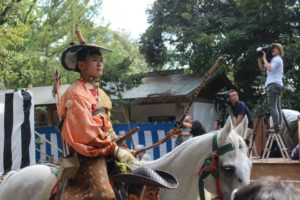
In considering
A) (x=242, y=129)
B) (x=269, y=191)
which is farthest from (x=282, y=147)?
(x=269, y=191)

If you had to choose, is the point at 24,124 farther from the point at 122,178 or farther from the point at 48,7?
the point at 48,7

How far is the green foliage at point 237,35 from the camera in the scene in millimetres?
18531

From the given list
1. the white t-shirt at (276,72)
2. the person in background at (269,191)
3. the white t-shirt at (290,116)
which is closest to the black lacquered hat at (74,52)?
the person in background at (269,191)

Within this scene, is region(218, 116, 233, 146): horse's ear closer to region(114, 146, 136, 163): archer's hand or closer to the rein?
the rein

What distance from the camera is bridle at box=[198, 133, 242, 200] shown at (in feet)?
13.5

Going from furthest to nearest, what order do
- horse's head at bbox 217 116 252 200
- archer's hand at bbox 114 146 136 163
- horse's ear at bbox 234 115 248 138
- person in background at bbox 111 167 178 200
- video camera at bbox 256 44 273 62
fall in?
video camera at bbox 256 44 273 62 → horse's ear at bbox 234 115 248 138 → archer's hand at bbox 114 146 136 163 → horse's head at bbox 217 116 252 200 → person in background at bbox 111 167 178 200

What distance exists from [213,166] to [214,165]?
1 cm

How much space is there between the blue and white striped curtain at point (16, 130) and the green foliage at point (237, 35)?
823 centimetres

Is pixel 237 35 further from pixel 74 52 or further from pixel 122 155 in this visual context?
pixel 122 155

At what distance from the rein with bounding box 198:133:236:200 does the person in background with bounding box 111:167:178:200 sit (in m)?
0.34

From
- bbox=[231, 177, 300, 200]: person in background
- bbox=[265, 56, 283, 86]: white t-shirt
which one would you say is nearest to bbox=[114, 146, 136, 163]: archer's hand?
bbox=[231, 177, 300, 200]: person in background

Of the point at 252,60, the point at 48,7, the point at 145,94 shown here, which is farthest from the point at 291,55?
the point at 48,7

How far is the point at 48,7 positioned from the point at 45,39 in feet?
5.12

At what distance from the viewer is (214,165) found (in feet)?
13.5
